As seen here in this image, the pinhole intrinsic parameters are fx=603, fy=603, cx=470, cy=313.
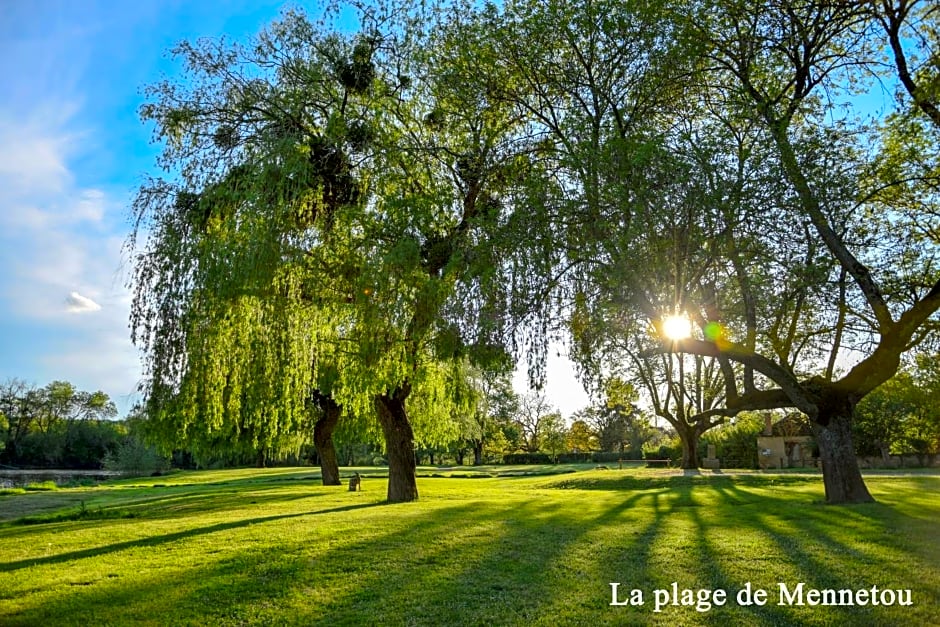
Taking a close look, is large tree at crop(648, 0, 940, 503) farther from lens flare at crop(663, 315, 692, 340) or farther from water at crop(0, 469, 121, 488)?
water at crop(0, 469, 121, 488)

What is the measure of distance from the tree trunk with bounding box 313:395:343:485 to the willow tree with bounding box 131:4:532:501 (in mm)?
9733

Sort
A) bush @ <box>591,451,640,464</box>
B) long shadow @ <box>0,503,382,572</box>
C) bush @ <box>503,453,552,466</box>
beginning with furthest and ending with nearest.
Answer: bush @ <box>503,453,552,466</box>
bush @ <box>591,451,640,464</box>
long shadow @ <box>0,503,382,572</box>

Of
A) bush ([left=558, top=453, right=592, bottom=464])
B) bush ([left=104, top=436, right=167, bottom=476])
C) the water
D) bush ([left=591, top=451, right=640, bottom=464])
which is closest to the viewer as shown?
the water

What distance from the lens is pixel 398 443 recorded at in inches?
622

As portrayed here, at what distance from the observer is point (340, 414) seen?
23812 millimetres

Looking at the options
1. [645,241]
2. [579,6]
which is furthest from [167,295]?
[579,6]

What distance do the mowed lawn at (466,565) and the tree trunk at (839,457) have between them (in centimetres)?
44

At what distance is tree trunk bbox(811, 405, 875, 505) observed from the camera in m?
12.0

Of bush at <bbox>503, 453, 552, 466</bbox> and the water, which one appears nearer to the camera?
the water

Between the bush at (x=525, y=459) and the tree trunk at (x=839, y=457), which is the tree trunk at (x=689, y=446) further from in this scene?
the bush at (x=525, y=459)

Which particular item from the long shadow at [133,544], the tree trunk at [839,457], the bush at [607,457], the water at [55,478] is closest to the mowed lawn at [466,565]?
the long shadow at [133,544]

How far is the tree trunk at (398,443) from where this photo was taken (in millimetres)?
15586

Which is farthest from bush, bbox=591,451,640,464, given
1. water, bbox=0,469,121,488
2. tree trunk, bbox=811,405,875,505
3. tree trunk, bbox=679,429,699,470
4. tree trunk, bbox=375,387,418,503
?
tree trunk, bbox=811,405,875,505

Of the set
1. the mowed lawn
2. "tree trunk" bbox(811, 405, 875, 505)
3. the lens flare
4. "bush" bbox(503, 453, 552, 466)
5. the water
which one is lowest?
the water
